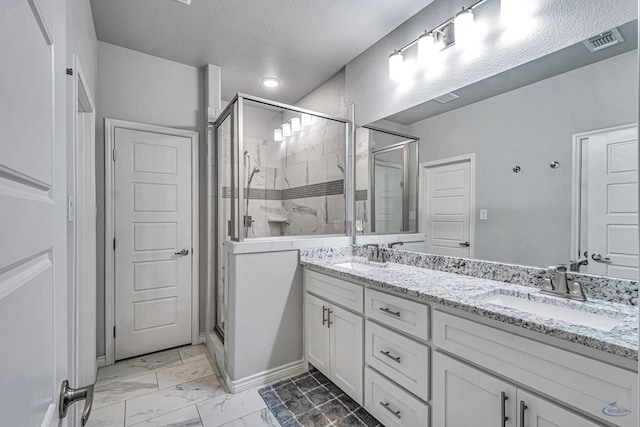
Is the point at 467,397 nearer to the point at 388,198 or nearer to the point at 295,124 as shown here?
the point at 388,198

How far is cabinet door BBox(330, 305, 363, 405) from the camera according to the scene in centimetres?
178

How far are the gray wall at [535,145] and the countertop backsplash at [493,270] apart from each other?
0.19 ft

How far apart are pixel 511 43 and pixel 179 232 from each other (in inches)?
111

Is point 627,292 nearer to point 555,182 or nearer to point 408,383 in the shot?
point 555,182

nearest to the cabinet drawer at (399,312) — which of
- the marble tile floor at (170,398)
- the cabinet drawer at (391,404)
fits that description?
the cabinet drawer at (391,404)

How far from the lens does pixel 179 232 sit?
279 cm

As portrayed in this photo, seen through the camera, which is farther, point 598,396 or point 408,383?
point 408,383

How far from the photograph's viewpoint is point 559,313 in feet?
4.19

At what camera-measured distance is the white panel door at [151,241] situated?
101 inches

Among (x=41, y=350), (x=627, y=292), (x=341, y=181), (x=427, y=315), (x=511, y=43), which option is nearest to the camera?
(x=41, y=350)

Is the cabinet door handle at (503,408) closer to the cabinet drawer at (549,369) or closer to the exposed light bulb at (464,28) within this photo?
the cabinet drawer at (549,369)

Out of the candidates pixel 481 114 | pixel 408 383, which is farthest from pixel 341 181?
pixel 408 383

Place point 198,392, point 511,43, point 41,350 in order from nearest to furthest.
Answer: point 41,350 < point 511,43 < point 198,392

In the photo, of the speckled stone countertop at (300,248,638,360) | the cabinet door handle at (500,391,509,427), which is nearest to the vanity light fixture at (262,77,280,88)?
the speckled stone countertop at (300,248,638,360)
